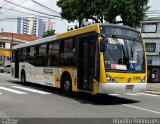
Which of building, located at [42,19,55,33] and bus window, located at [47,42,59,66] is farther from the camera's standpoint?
building, located at [42,19,55,33]

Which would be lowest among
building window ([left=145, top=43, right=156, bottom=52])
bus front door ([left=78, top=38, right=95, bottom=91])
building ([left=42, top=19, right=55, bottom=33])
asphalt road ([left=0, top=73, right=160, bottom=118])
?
asphalt road ([left=0, top=73, right=160, bottom=118])

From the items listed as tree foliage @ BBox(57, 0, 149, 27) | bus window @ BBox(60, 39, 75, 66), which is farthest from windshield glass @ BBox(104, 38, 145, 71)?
tree foliage @ BBox(57, 0, 149, 27)

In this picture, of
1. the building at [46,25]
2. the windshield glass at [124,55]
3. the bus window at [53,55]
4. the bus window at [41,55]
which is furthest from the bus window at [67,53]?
the building at [46,25]

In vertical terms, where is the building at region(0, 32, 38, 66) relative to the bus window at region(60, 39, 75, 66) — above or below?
above

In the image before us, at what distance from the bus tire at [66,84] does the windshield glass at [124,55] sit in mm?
3069

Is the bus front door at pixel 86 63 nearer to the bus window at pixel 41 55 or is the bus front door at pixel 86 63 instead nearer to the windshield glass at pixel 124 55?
the windshield glass at pixel 124 55

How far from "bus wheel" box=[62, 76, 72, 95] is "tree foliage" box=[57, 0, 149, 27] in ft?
42.9

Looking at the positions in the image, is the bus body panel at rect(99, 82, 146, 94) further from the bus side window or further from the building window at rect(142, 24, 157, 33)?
the building window at rect(142, 24, 157, 33)

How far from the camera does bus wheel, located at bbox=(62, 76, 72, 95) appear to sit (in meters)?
16.2

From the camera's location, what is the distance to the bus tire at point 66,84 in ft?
53.1

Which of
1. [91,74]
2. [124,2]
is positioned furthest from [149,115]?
[124,2]

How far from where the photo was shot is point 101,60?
44.0 feet

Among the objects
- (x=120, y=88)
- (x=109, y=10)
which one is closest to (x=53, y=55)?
(x=120, y=88)

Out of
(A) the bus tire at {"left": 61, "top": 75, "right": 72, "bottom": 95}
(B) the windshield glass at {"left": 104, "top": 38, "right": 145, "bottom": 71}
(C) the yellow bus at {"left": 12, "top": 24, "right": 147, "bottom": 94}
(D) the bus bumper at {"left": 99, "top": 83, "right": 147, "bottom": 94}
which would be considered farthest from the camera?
(A) the bus tire at {"left": 61, "top": 75, "right": 72, "bottom": 95}
